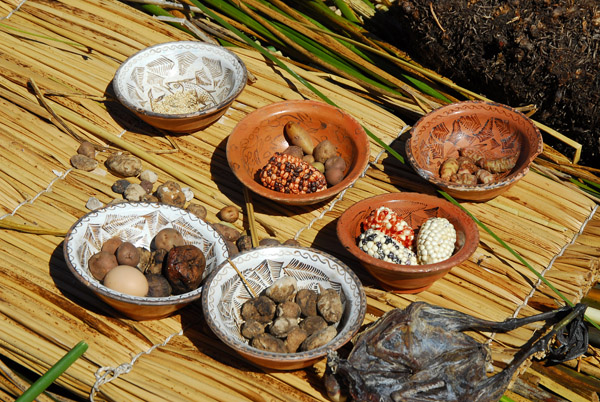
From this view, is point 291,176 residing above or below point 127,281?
above

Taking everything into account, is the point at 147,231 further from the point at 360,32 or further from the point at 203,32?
the point at 360,32

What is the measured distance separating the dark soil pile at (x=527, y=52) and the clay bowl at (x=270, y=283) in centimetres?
170

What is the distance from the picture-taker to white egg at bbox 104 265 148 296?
2.35 metres

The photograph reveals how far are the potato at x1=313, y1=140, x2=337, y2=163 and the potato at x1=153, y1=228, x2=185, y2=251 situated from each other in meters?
0.80

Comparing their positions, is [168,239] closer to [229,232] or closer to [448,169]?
[229,232]

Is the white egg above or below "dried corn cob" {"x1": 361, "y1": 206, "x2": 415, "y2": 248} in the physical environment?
below

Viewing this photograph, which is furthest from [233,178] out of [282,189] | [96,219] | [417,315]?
[417,315]

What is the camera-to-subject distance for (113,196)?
2.99 metres

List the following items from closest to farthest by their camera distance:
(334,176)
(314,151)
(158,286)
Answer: (158,286) < (334,176) < (314,151)

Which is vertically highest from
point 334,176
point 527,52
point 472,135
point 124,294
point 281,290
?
point 527,52

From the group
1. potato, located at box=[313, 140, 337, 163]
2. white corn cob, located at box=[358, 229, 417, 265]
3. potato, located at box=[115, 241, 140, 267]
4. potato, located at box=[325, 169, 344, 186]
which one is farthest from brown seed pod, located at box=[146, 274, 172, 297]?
potato, located at box=[313, 140, 337, 163]

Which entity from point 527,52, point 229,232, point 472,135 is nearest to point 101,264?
point 229,232

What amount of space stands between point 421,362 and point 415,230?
79 cm

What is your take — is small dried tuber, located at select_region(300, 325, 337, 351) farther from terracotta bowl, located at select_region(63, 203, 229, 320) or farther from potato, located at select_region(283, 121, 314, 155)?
potato, located at select_region(283, 121, 314, 155)
